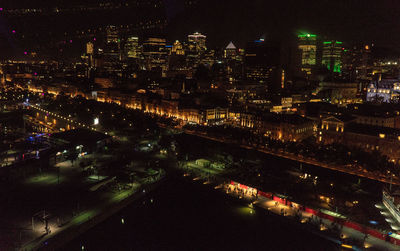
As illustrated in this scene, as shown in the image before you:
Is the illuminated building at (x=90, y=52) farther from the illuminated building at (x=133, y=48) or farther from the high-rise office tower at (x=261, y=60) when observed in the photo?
the high-rise office tower at (x=261, y=60)

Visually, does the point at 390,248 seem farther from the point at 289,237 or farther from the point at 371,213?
the point at 289,237

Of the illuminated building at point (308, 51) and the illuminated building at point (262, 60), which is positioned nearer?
the illuminated building at point (262, 60)

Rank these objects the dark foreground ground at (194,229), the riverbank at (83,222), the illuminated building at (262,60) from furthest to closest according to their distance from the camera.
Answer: the illuminated building at (262,60) < the dark foreground ground at (194,229) < the riverbank at (83,222)

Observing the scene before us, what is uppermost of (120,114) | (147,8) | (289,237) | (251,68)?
(147,8)

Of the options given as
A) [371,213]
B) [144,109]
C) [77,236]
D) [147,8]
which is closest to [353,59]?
[144,109]

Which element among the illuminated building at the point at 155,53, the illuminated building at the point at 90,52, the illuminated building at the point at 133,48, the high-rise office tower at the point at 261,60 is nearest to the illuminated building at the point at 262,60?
the high-rise office tower at the point at 261,60

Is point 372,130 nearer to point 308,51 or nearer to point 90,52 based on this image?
point 308,51
